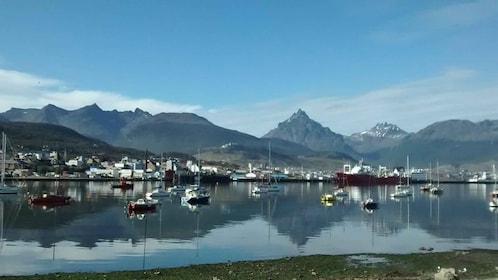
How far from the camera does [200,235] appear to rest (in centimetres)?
4278

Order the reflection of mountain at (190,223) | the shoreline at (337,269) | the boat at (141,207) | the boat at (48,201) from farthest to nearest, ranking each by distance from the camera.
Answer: the boat at (48,201), the boat at (141,207), the reflection of mountain at (190,223), the shoreline at (337,269)

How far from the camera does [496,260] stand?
29.4 metres

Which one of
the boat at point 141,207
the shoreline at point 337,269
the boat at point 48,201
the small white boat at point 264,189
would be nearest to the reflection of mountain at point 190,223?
the boat at point 141,207

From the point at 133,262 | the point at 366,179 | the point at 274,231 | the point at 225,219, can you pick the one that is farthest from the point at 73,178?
the point at 133,262

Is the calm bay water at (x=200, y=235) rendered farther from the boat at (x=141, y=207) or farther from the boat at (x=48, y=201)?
the boat at (x=48, y=201)

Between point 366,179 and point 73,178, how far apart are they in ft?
312

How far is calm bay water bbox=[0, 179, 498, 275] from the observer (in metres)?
31.2

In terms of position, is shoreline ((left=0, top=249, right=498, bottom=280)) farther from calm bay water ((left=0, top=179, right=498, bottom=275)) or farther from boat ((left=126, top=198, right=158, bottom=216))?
boat ((left=126, top=198, right=158, bottom=216))

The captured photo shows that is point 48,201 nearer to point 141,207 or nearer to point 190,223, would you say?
point 141,207

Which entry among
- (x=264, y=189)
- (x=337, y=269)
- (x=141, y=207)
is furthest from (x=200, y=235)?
(x=264, y=189)

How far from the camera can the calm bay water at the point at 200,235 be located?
102 ft

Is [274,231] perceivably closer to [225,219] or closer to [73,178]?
[225,219]

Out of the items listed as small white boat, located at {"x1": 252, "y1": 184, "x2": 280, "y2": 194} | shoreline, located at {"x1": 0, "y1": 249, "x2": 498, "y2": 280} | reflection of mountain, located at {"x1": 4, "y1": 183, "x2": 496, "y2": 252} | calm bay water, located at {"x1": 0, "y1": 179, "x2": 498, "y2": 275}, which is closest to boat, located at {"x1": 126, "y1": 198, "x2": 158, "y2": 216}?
reflection of mountain, located at {"x1": 4, "y1": 183, "x2": 496, "y2": 252}

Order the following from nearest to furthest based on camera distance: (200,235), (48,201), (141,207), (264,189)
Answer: (200,235) < (141,207) < (48,201) < (264,189)
